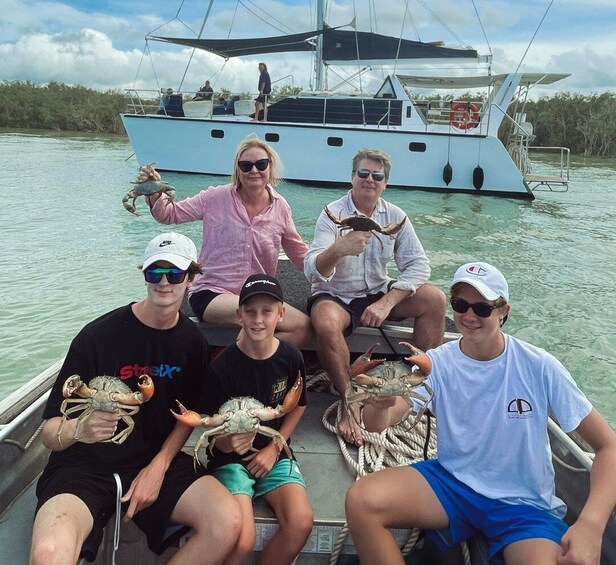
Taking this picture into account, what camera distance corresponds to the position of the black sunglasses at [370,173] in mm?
3377

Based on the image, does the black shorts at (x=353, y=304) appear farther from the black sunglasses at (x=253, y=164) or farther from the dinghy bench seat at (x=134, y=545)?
the dinghy bench seat at (x=134, y=545)

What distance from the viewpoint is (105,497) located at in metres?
2.09

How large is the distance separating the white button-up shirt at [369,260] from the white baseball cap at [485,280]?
1187 mm

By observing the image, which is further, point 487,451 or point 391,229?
point 391,229

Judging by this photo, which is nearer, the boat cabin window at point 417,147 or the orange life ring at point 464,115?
the boat cabin window at point 417,147

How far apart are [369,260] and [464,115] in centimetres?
1615

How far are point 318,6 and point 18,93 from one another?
35.6m

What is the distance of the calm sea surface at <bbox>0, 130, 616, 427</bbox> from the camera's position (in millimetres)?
7168

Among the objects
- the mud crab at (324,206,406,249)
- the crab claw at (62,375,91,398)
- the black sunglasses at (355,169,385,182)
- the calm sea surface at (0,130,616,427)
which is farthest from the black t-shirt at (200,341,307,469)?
the calm sea surface at (0,130,616,427)

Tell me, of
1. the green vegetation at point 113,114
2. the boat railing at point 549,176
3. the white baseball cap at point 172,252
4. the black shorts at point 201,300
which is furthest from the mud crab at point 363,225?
the green vegetation at point 113,114

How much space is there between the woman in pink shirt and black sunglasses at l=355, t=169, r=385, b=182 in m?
0.58

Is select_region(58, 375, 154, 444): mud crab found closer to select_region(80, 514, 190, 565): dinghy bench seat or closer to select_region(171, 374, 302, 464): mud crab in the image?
select_region(171, 374, 302, 464): mud crab

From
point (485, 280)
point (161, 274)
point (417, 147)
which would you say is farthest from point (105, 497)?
point (417, 147)

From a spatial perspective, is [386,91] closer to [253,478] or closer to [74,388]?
[253,478]
